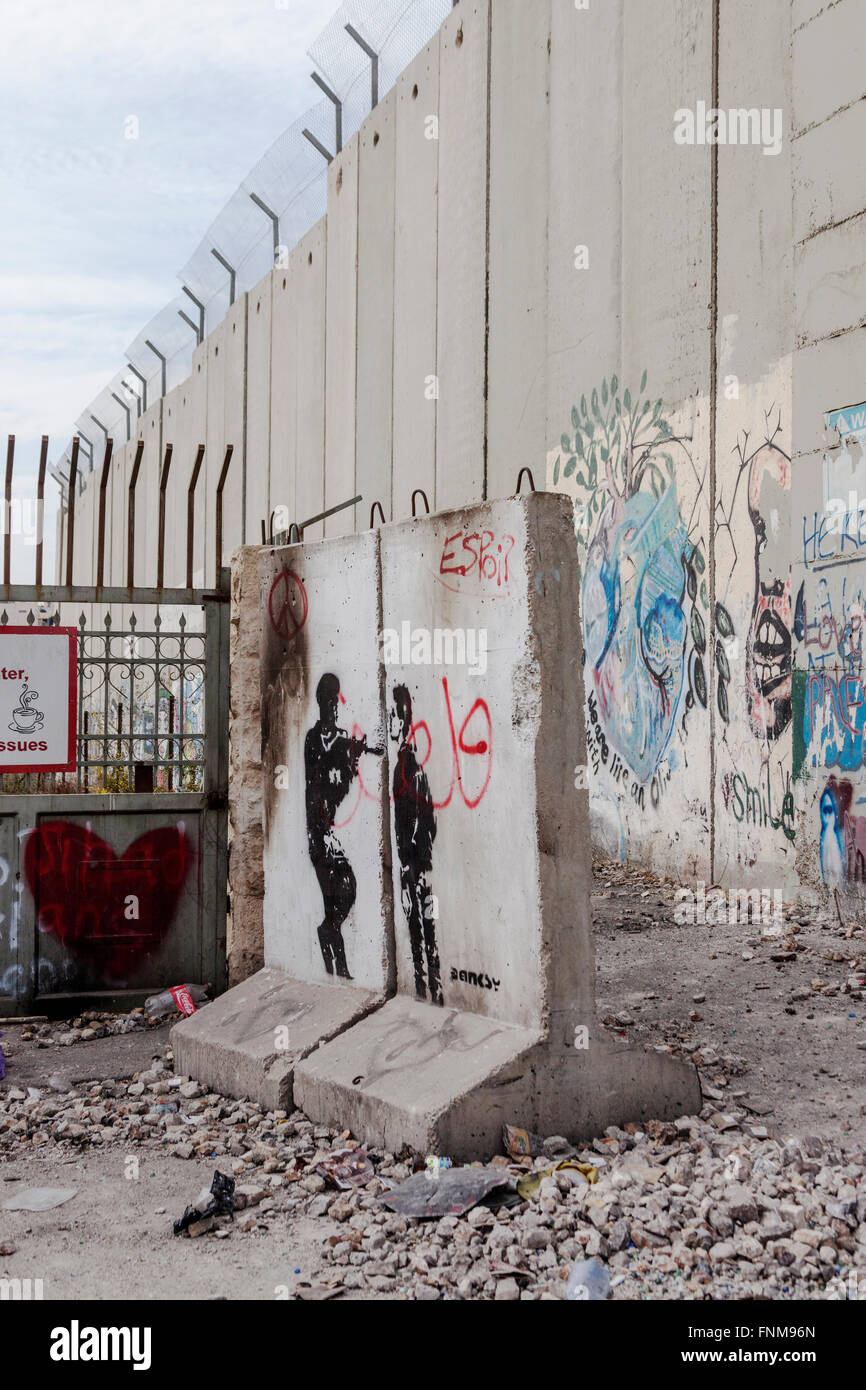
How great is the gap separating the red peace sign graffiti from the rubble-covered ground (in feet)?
6.50

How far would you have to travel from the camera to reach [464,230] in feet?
37.4

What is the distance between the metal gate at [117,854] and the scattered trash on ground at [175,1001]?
12 cm

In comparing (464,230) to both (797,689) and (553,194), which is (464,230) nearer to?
(553,194)

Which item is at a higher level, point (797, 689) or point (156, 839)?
point (797, 689)

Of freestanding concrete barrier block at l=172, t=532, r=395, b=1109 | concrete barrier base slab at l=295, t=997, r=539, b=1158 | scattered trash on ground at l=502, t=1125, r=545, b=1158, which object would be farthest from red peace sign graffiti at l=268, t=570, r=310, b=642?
scattered trash on ground at l=502, t=1125, r=545, b=1158

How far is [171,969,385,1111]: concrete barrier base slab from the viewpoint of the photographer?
15.4ft

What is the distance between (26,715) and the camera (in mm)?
6074

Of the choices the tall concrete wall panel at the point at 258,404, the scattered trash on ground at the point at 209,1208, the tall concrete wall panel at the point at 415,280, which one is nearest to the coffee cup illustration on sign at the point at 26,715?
the scattered trash on ground at the point at 209,1208

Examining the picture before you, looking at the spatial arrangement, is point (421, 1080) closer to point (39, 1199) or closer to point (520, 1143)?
point (520, 1143)

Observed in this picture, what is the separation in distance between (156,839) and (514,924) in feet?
8.97

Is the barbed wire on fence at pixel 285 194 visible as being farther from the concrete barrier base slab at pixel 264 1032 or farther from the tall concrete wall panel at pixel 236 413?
the concrete barrier base slab at pixel 264 1032

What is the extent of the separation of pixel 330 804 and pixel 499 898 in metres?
1.23

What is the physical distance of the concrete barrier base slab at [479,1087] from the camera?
3.86 m
